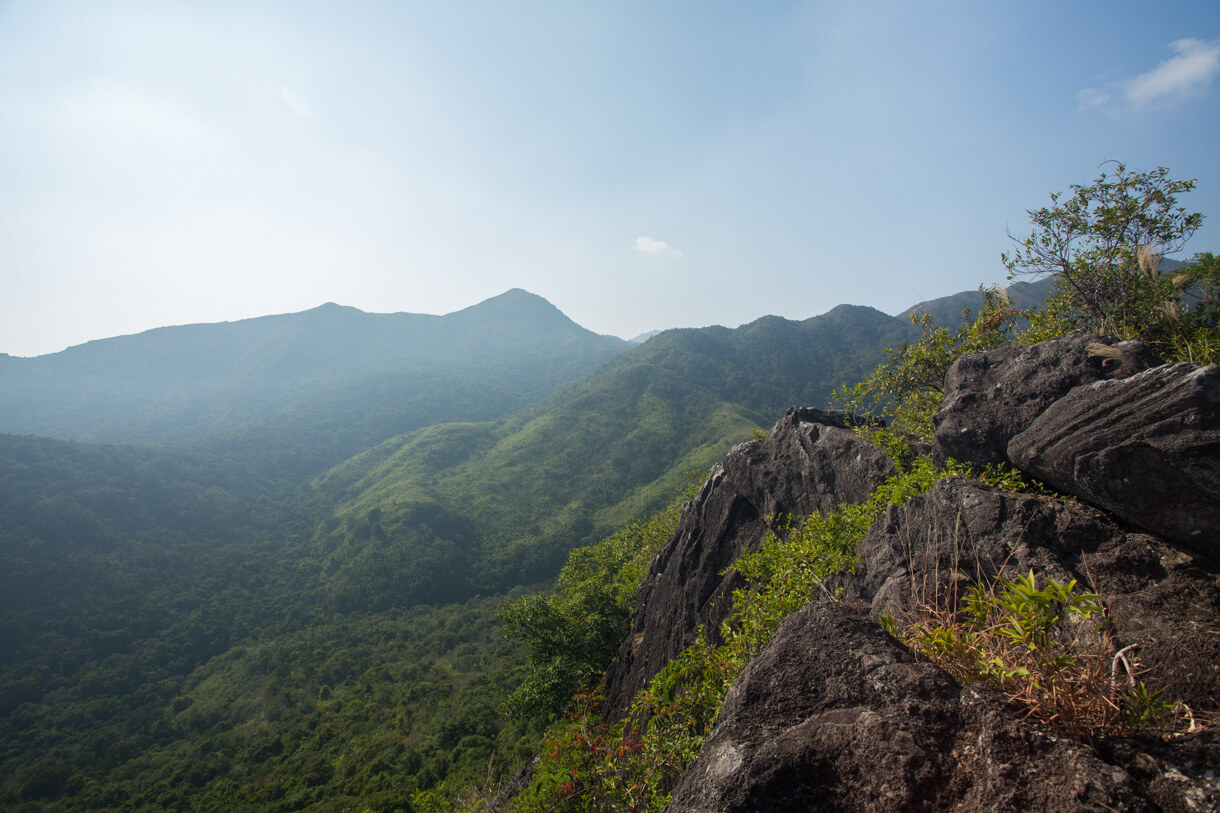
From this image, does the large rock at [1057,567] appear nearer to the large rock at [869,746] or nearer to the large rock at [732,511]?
the large rock at [869,746]

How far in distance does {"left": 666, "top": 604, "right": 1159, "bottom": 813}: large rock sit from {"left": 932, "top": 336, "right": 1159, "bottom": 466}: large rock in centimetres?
377

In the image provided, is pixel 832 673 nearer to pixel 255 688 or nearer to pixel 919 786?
pixel 919 786

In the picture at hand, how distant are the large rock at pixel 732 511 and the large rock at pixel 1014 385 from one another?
1872mm

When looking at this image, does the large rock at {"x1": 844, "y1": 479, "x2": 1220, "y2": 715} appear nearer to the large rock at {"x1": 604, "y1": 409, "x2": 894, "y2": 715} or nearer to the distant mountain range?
the large rock at {"x1": 604, "y1": 409, "x2": 894, "y2": 715}

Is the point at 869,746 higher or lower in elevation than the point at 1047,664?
lower

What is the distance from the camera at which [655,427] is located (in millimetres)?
129625

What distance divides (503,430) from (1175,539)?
509 ft

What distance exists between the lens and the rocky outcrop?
8.00ft

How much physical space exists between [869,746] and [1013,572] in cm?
251

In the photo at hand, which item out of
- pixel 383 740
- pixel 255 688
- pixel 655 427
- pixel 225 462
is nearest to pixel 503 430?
pixel 655 427

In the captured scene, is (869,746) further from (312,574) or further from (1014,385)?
(312,574)

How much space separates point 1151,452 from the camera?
4086mm

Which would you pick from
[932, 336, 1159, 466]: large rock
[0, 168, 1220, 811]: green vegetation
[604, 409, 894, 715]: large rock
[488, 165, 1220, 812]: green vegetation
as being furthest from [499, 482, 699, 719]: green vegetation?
[932, 336, 1159, 466]: large rock

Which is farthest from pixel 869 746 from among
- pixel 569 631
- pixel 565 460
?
pixel 565 460
